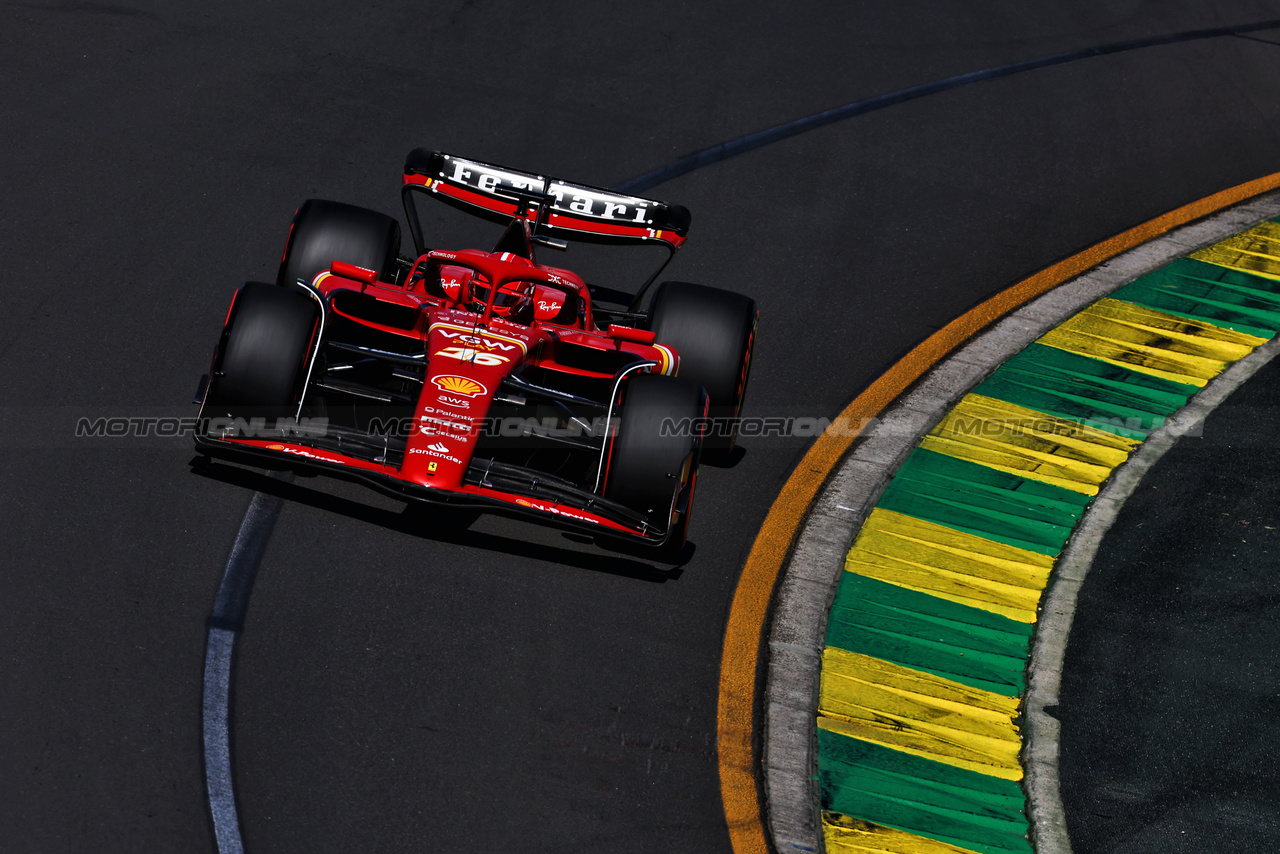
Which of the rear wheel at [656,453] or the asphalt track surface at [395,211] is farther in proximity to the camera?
the rear wheel at [656,453]

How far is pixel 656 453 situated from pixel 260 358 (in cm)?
195

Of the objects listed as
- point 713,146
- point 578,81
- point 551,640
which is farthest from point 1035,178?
point 551,640

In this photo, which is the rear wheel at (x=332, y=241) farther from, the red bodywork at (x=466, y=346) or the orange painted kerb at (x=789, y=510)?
Result: the orange painted kerb at (x=789, y=510)

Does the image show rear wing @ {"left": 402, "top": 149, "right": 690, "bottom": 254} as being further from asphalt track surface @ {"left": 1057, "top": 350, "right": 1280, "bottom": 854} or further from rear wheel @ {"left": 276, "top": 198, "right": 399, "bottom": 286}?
asphalt track surface @ {"left": 1057, "top": 350, "right": 1280, "bottom": 854}

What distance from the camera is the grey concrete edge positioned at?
5645 millimetres

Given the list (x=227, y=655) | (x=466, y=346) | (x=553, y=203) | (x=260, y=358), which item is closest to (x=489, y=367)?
(x=466, y=346)

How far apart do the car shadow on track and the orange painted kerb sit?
0.45 m

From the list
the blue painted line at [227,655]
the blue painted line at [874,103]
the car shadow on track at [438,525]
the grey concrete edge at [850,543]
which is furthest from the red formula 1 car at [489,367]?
the blue painted line at [874,103]

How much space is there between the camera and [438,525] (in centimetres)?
668

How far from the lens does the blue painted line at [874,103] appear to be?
9.99m

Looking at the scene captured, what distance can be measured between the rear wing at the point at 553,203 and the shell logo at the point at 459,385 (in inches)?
58.3

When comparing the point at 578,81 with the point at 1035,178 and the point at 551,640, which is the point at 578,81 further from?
the point at 551,640

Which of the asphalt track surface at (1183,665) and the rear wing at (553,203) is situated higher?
the rear wing at (553,203)

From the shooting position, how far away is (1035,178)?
34.6ft
